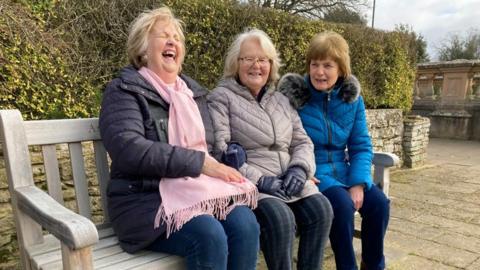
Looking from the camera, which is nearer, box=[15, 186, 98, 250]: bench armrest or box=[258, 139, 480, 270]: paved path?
box=[15, 186, 98, 250]: bench armrest

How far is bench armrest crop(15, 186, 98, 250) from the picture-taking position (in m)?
1.41

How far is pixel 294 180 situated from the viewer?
2.30m

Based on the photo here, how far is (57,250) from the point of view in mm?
1968

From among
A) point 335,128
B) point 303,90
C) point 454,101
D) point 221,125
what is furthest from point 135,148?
point 454,101

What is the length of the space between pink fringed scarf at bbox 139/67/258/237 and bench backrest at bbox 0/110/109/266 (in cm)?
49

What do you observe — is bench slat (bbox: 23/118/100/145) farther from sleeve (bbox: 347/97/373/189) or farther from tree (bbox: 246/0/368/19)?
tree (bbox: 246/0/368/19)

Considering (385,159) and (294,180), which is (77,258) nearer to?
(294,180)

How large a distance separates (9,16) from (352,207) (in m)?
2.61

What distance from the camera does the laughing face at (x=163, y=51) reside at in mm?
2182

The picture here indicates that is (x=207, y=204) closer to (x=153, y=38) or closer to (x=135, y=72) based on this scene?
(x=135, y=72)

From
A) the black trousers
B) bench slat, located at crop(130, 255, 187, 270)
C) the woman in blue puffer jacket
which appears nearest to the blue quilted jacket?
the woman in blue puffer jacket

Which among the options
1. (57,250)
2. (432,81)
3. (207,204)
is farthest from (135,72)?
(432,81)

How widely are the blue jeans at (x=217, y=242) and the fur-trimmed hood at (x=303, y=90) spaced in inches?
37.8

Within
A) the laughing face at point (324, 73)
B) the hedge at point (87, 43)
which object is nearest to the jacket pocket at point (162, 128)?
the laughing face at point (324, 73)
